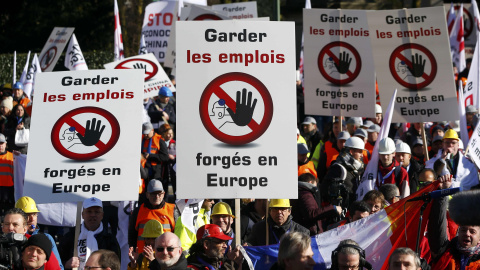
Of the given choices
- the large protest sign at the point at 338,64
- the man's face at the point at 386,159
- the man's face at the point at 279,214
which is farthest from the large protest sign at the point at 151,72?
the man's face at the point at 279,214

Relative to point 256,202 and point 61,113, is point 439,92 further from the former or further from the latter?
point 61,113

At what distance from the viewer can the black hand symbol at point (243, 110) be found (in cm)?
728

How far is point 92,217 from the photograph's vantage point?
928 centimetres

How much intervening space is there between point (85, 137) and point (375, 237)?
2.77 meters

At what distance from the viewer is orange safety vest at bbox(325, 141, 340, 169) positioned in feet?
40.4

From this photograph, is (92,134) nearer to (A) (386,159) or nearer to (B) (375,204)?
(B) (375,204)

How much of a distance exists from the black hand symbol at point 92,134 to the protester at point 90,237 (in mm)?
855

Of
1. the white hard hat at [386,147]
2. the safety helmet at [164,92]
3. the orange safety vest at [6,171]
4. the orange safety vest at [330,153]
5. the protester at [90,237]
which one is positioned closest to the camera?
the protester at [90,237]

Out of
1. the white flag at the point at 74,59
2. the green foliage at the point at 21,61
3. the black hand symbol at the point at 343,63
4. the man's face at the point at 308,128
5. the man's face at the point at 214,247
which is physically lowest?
the man's face at the point at 214,247

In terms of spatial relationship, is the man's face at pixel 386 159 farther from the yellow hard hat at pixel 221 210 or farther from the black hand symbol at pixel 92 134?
the black hand symbol at pixel 92 134

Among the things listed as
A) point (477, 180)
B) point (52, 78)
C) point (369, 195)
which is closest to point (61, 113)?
point (52, 78)

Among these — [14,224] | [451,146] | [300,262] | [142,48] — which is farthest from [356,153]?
[142,48]

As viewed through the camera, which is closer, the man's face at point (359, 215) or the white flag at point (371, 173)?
the man's face at point (359, 215)

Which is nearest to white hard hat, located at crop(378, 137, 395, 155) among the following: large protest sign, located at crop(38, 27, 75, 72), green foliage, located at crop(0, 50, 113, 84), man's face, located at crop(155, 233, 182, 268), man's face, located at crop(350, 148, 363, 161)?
man's face, located at crop(350, 148, 363, 161)
